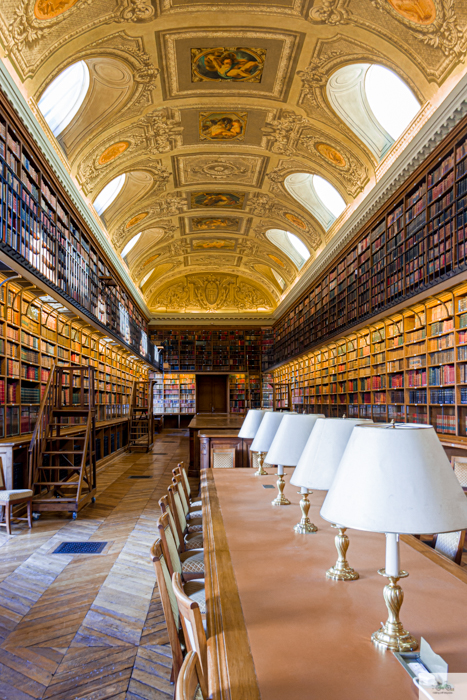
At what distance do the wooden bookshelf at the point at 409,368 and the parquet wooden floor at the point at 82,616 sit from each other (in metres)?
4.31

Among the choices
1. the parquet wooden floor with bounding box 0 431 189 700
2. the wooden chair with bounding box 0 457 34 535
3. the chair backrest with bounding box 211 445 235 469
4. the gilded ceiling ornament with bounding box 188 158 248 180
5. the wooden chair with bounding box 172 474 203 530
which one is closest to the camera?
the parquet wooden floor with bounding box 0 431 189 700

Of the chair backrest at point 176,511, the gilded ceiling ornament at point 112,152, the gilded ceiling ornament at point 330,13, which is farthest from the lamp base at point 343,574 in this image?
the gilded ceiling ornament at point 112,152

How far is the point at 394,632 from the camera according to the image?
1346 mm

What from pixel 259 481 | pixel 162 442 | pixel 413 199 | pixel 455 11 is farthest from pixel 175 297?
pixel 259 481

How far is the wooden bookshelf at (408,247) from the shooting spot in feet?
22.1

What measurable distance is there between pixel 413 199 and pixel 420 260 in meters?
1.18

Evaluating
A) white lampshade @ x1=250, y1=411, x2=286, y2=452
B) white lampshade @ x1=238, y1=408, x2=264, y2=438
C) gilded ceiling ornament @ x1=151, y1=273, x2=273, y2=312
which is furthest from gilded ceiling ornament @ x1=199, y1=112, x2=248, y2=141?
gilded ceiling ornament @ x1=151, y1=273, x2=273, y2=312

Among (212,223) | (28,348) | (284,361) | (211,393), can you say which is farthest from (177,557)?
(211,393)

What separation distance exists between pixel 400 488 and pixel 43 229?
7851 millimetres

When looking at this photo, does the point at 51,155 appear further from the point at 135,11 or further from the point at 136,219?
the point at 136,219

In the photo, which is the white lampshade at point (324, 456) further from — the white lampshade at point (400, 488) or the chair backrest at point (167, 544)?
the chair backrest at point (167, 544)

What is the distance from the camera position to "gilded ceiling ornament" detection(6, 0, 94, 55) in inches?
241

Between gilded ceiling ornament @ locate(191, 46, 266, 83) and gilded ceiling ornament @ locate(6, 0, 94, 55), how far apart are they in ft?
8.10

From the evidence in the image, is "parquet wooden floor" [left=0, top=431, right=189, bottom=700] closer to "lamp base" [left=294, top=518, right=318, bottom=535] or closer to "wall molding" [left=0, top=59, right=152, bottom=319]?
"lamp base" [left=294, top=518, right=318, bottom=535]
